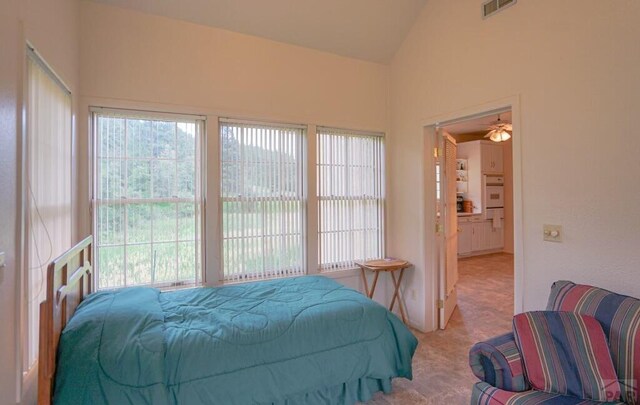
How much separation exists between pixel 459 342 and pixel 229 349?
232 centimetres

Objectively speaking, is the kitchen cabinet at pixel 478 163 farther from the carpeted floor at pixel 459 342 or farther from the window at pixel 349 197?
the window at pixel 349 197

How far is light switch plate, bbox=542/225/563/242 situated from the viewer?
2198 millimetres

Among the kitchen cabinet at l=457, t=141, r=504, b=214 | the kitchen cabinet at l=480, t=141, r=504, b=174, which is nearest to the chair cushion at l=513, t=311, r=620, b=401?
the kitchen cabinet at l=457, t=141, r=504, b=214

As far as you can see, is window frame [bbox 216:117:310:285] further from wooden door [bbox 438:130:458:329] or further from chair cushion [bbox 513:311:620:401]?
chair cushion [bbox 513:311:620:401]

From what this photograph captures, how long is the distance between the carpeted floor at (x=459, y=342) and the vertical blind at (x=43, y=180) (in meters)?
2.19

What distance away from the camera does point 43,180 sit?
1.87 meters

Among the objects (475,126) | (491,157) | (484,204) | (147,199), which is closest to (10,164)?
(147,199)

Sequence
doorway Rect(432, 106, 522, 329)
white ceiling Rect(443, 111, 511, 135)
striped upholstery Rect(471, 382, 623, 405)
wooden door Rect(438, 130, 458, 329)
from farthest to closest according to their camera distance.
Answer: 1. white ceiling Rect(443, 111, 511, 135)
2. doorway Rect(432, 106, 522, 329)
3. wooden door Rect(438, 130, 458, 329)
4. striped upholstery Rect(471, 382, 623, 405)

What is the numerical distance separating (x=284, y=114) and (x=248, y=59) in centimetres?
61

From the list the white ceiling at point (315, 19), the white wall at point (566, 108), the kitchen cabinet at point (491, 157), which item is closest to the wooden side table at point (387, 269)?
the white wall at point (566, 108)

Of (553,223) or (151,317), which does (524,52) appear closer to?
(553,223)

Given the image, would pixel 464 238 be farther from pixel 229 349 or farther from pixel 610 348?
pixel 229 349

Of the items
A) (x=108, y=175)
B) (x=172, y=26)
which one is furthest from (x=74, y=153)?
(x=172, y=26)

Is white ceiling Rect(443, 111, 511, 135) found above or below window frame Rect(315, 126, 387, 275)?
above
